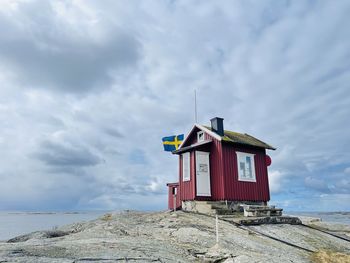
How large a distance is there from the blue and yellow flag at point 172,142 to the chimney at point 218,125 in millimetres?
4132

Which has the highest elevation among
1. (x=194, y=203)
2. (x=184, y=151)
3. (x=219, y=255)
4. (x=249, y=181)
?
(x=184, y=151)

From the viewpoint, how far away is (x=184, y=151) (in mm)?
18031

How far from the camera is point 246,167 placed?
17.5 m

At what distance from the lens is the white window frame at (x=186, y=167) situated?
17.5 m

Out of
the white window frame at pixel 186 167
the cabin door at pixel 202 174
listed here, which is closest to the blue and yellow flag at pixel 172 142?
the white window frame at pixel 186 167

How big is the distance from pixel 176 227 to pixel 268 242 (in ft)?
10.9

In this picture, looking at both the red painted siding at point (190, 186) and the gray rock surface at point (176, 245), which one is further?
the red painted siding at point (190, 186)

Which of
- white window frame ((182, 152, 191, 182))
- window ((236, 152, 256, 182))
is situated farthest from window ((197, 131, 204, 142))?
window ((236, 152, 256, 182))

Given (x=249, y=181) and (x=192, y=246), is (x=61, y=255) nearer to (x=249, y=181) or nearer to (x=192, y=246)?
(x=192, y=246)

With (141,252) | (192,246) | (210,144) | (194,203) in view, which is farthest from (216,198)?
(141,252)

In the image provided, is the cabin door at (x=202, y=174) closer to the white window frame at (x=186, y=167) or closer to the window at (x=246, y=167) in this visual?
the white window frame at (x=186, y=167)

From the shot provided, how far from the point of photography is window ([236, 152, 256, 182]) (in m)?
17.2

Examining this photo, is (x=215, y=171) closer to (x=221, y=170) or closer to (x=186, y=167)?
(x=221, y=170)

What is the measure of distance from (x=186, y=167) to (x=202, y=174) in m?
1.17
